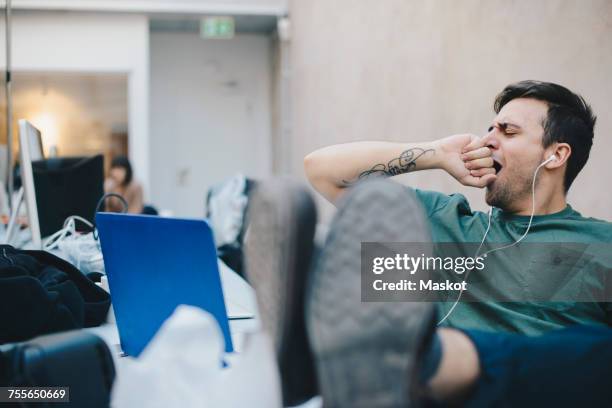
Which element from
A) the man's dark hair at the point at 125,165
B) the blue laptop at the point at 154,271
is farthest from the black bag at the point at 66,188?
the man's dark hair at the point at 125,165

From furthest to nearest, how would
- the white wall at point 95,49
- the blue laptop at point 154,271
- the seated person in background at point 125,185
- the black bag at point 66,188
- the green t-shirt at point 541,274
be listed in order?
the white wall at point 95,49 → the seated person in background at point 125,185 → the black bag at point 66,188 → the green t-shirt at point 541,274 → the blue laptop at point 154,271

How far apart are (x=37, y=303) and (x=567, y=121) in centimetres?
131

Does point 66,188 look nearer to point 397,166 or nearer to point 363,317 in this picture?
point 397,166

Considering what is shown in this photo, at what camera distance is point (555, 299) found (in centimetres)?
138

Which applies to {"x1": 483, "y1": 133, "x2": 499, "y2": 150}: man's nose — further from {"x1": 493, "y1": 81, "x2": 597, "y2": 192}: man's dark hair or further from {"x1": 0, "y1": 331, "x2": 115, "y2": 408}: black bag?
{"x1": 0, "y1": 331, "x2": 115, "y2": 408}: black bag

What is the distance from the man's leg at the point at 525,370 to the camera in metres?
0.91

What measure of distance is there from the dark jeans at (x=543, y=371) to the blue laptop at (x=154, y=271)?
495 mm

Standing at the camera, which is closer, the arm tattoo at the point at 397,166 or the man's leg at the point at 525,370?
the man's leg at the point at 525,370

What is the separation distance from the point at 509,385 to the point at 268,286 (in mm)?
387

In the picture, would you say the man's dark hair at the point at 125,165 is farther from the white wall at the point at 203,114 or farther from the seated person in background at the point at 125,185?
the white wall at the point at 203,114

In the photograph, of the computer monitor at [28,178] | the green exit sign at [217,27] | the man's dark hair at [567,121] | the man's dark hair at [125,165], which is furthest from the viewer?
the green exit sign at [217,27]

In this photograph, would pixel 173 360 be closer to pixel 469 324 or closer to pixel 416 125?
pixel 469 324

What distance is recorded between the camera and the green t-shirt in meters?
1.36

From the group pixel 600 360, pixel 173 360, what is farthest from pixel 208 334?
pixel 600 360
